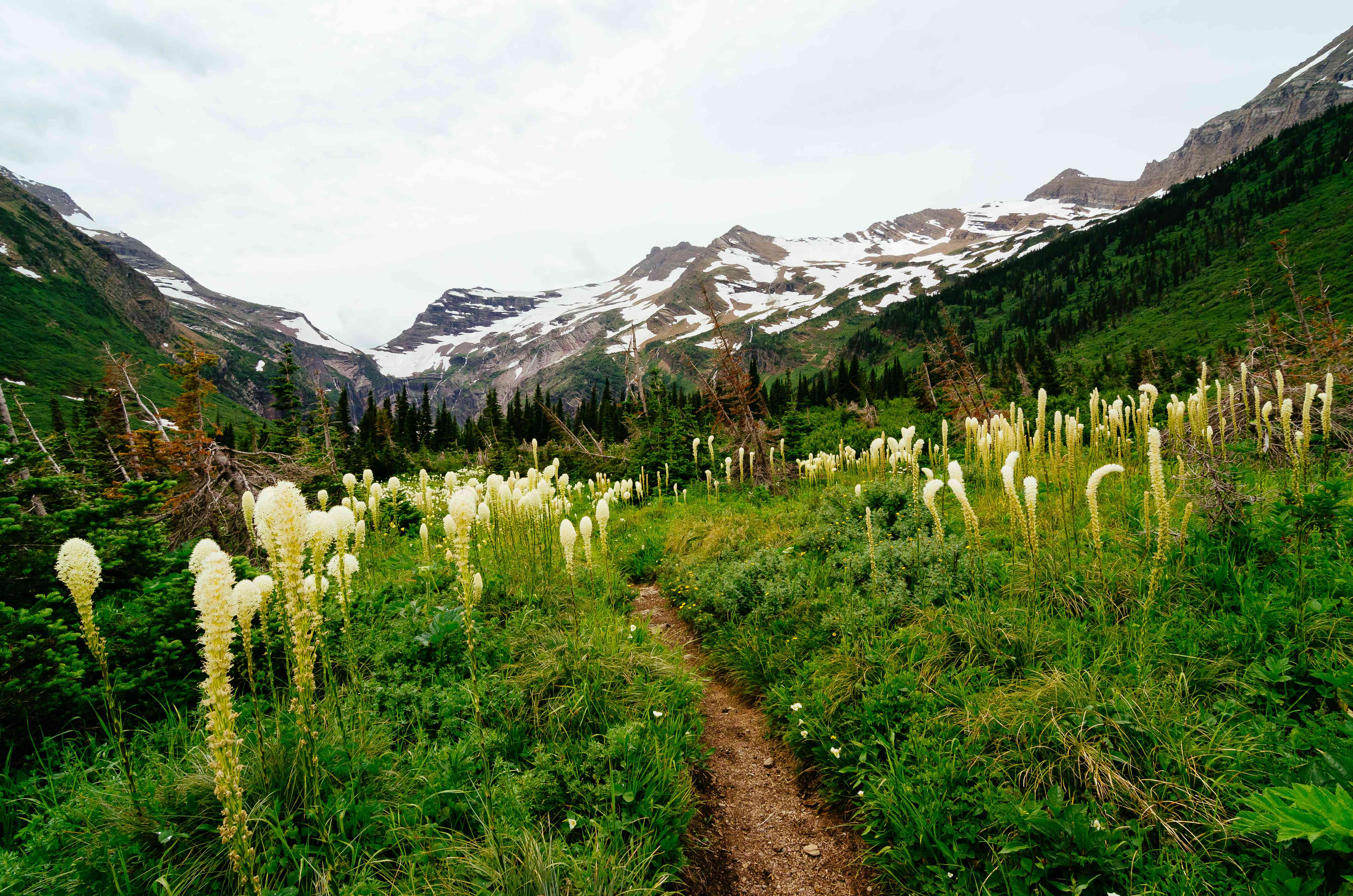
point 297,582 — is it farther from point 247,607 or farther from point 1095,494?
point 1095,494

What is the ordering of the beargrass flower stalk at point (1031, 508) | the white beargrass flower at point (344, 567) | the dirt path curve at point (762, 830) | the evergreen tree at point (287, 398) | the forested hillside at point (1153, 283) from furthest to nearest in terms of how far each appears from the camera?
the forested hillside at point (1153, 283) < the evergreen tree at point (287, 398) < the beargrass flower stalk at point (1031, 508) < the dirt path curve at point (762, 830) < the white beargrass flower at point (344, 567)

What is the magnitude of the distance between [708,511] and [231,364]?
681 feet

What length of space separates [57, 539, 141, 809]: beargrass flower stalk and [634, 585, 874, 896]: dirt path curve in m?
2.97

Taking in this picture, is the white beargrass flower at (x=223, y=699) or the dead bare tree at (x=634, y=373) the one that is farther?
the dead bare tree at (x=634, y=373)

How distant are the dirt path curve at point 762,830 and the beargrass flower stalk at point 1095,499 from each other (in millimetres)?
3085

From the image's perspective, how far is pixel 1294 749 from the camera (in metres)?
2.63

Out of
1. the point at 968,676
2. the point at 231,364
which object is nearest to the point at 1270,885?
the point at 968,676

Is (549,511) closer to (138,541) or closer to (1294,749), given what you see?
(138,541)

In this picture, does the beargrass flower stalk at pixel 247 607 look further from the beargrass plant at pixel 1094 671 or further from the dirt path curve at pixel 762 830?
the beargrass plant at pixel 1094 671

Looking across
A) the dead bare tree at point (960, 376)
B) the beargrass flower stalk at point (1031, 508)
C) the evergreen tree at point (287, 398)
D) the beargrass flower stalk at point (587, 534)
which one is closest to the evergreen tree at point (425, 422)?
the evergreen tree at point (287, 398)

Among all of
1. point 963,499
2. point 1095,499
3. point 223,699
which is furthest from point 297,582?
point 1095,499

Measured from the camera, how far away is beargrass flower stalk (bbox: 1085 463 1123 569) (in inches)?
150

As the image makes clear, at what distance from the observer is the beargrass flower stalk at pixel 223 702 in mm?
1855

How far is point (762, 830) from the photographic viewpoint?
12.5ft
